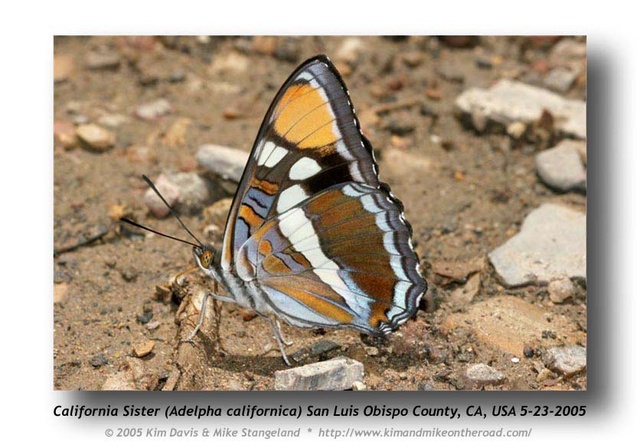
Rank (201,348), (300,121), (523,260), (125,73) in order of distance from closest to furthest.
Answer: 1. (300,121)
2. (201,348)
3. (523,260)
4. (125,73)

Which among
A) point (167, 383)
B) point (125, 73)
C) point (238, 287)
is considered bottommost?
point (167, 383)

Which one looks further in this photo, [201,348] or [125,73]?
[125,73]

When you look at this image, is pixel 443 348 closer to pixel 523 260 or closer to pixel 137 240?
pixel 523 260

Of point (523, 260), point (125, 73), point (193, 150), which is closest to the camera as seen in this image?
point (523, 260)

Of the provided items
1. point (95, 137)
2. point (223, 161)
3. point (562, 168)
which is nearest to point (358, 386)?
point (223, 161)

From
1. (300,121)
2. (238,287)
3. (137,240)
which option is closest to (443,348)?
(238,287)

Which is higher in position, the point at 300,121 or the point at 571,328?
the point at 300,121
